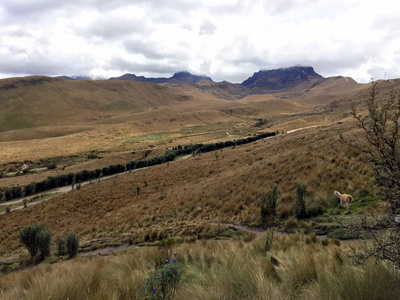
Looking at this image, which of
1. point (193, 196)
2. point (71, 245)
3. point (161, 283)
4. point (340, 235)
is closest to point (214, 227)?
point (340, 235)

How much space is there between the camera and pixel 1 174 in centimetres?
6606

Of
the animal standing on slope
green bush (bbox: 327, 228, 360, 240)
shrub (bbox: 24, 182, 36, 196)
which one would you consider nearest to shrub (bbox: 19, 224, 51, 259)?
green bush (bbox: 327, 228, 360, 240)

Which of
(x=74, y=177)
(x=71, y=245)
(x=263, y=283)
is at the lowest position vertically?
(x=74, y=177)

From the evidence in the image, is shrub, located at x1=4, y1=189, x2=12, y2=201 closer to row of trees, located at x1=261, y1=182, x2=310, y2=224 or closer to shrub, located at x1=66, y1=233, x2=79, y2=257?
shrub, located at x1=66, y1=233, x2=79, y2=257

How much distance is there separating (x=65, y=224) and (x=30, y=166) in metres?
59.1

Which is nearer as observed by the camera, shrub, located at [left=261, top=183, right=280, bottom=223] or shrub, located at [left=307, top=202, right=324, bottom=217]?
shrub, located at [left=307, top=202, right=324, bottom=217]

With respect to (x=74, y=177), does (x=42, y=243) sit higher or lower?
higher

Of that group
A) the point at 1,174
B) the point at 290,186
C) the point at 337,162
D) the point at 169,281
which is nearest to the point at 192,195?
the point at 290,186

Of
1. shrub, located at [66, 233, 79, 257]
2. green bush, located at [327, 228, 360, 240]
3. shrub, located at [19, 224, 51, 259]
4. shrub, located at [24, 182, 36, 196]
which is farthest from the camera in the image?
shrub, located at [24, 182, 36, 196]

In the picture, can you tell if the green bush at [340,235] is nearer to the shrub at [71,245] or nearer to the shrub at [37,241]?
the shrub at [71,245]

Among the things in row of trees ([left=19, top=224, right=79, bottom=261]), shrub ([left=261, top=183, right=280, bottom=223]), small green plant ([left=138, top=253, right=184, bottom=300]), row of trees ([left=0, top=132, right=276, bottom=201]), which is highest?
small green plant ([left=138, top=253, right=184, bottom=300])

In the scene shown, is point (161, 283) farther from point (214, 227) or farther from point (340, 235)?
point (214, 227)

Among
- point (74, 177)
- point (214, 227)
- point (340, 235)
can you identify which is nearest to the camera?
point (340, 235)

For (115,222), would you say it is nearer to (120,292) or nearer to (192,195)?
(192,195)
